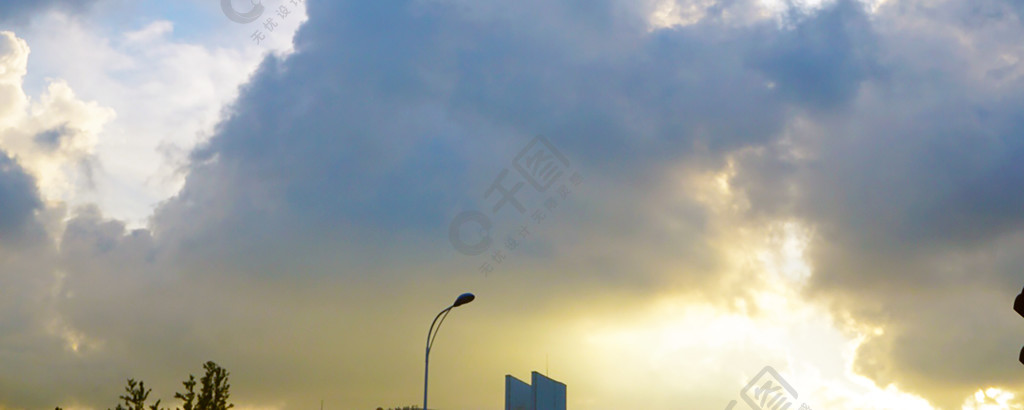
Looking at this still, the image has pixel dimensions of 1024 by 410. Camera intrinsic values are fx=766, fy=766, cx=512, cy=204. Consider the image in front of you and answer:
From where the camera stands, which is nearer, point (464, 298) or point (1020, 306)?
point (1020, 306)

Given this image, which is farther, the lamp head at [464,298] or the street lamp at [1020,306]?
the lamp head at [464,298]

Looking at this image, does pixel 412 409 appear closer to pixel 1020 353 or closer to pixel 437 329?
pixel 437 329

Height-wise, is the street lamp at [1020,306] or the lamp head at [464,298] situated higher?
the lamp head at [464,298]

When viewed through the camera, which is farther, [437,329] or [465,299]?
[437,329]

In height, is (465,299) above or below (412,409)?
below

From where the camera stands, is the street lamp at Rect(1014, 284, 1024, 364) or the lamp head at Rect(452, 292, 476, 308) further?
the lamp head at Rect(452, 292, 476, 308)

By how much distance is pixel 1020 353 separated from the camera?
13375 mm

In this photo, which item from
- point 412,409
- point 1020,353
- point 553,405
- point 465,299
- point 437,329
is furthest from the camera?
point 412,409

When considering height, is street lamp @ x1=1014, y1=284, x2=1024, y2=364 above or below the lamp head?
below

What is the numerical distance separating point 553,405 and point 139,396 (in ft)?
81.8

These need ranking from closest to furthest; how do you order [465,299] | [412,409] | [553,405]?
[465,299]
[553,405]
[412,409]

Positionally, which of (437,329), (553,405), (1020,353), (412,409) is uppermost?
(412,409)

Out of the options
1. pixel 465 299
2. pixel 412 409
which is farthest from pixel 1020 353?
pixel 412 409

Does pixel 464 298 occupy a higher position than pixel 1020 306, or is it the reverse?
pixel 464 298
